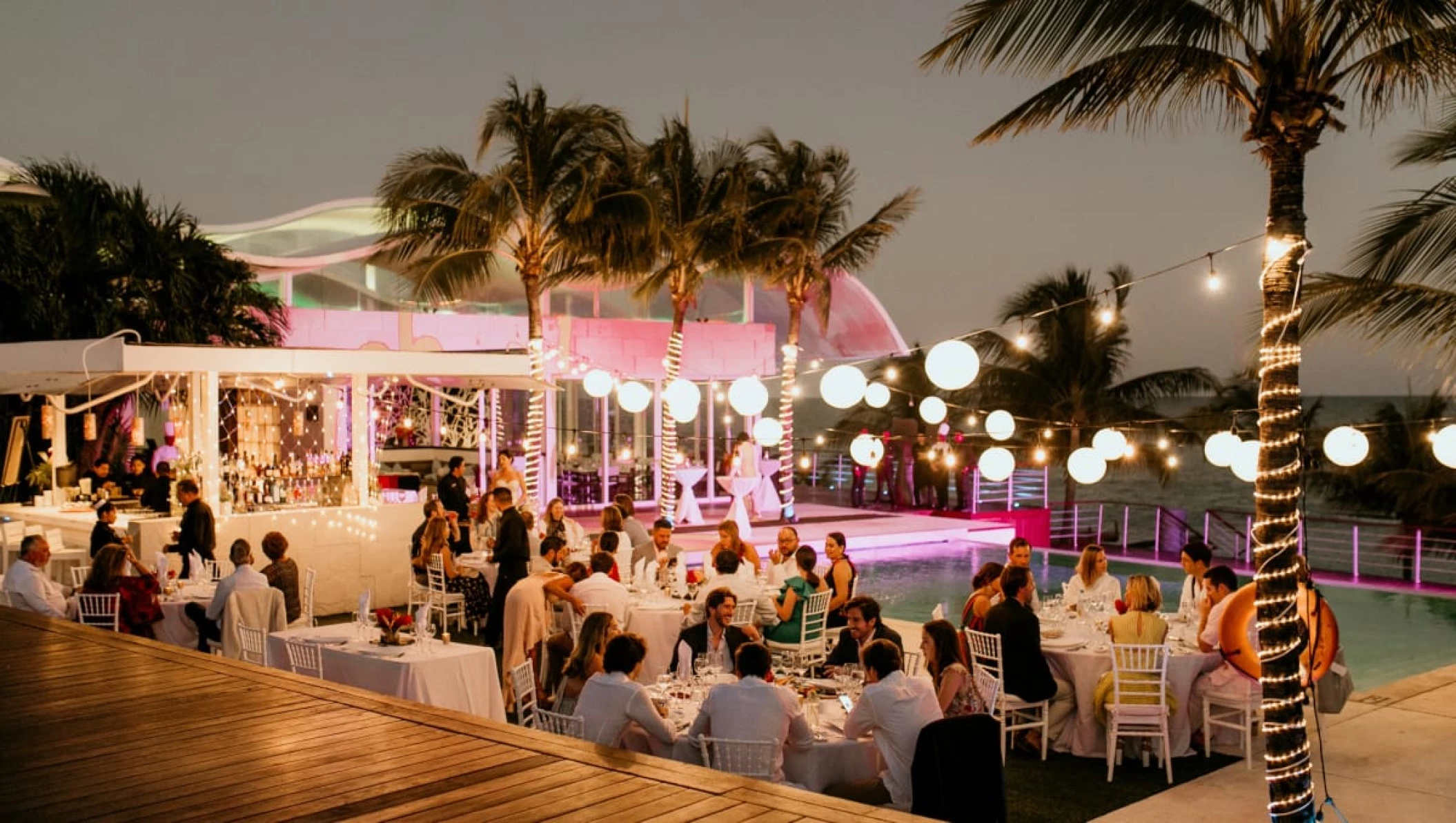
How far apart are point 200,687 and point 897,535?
54.3ft

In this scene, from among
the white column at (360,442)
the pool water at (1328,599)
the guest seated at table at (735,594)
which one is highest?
the white column at (360,442)

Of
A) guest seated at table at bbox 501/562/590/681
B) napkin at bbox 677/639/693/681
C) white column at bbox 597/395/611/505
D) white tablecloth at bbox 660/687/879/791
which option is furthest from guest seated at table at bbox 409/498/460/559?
white column at bbox 597/395/611/505

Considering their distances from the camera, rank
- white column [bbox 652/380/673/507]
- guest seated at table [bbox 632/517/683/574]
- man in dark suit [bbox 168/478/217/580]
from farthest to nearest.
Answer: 1. white column [bbox 652/380/673/507]
2. man in dark suit [bbox 168/478/217/580]
3. guest seated at table [bbox 632/517/683/574]

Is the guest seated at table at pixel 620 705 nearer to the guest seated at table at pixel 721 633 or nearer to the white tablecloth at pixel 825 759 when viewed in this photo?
the white tablecloth at pixel 825 759

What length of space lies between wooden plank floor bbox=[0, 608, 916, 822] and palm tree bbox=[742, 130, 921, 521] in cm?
1486

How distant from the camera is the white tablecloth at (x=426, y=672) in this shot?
8.05m

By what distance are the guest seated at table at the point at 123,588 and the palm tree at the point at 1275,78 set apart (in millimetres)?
7519

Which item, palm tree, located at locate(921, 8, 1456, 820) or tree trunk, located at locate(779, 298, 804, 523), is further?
tree trunk, located at locate(779, 298, 804, 523)

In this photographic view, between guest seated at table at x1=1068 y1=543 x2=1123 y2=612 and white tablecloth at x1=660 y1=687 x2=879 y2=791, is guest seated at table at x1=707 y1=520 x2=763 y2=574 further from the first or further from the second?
white tablecloth at x1=660 y1=687 x2=879 y2=791

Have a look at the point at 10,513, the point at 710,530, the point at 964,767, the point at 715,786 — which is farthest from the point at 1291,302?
the point at 710,530

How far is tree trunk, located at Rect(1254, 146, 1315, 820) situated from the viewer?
18.9 feet

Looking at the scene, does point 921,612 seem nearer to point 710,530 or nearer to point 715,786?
point 710,530

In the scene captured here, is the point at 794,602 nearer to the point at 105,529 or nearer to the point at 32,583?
the point at 32,583

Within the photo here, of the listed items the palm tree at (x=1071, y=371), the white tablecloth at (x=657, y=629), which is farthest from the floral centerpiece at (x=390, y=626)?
the palm tree at (x=1071, y=371)
